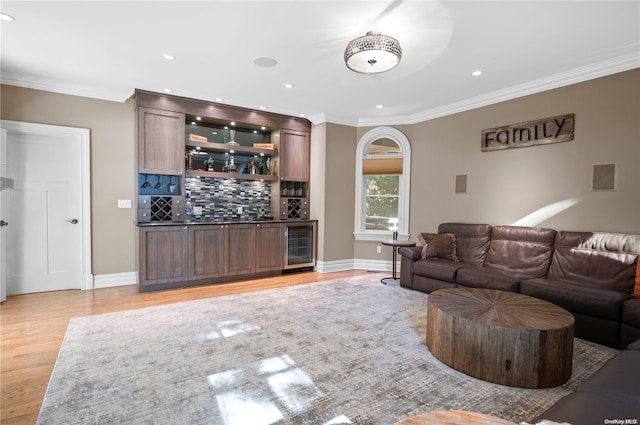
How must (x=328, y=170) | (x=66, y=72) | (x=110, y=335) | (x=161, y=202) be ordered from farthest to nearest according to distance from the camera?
(x=328, y=170), (x=161, y=202), (x=66, y=72), (x=110, y=335)

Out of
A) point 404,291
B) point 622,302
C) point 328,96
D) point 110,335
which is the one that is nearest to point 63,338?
point 110,335

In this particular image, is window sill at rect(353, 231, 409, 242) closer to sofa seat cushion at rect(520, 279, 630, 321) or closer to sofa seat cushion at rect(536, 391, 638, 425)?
sofa seat cushion at rect(520, 279, 630, 321)

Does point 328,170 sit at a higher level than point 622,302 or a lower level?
higher

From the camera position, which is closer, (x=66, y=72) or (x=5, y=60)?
(x=5, y=60)

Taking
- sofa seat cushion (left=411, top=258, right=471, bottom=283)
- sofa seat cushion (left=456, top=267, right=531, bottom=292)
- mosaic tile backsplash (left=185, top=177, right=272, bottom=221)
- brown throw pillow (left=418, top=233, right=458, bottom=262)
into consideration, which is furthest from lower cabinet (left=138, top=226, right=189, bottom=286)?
sofa seat cushion (left=456, top=267, right=531, bottom=292)

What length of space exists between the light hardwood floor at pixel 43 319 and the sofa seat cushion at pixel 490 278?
210cm

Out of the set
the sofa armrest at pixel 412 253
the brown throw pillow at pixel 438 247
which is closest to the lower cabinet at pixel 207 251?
the sofa armrest at pixel 412 253

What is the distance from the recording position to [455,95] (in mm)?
4703

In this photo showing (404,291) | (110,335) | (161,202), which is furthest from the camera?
(161,202)

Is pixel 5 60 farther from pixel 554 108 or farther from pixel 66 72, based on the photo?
pixel 554 108

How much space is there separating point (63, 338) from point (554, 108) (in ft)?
19.8

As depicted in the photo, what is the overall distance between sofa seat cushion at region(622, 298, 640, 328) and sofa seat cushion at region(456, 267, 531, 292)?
2.87 ft

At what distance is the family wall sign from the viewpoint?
3908 millimetres

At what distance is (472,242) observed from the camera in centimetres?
457
